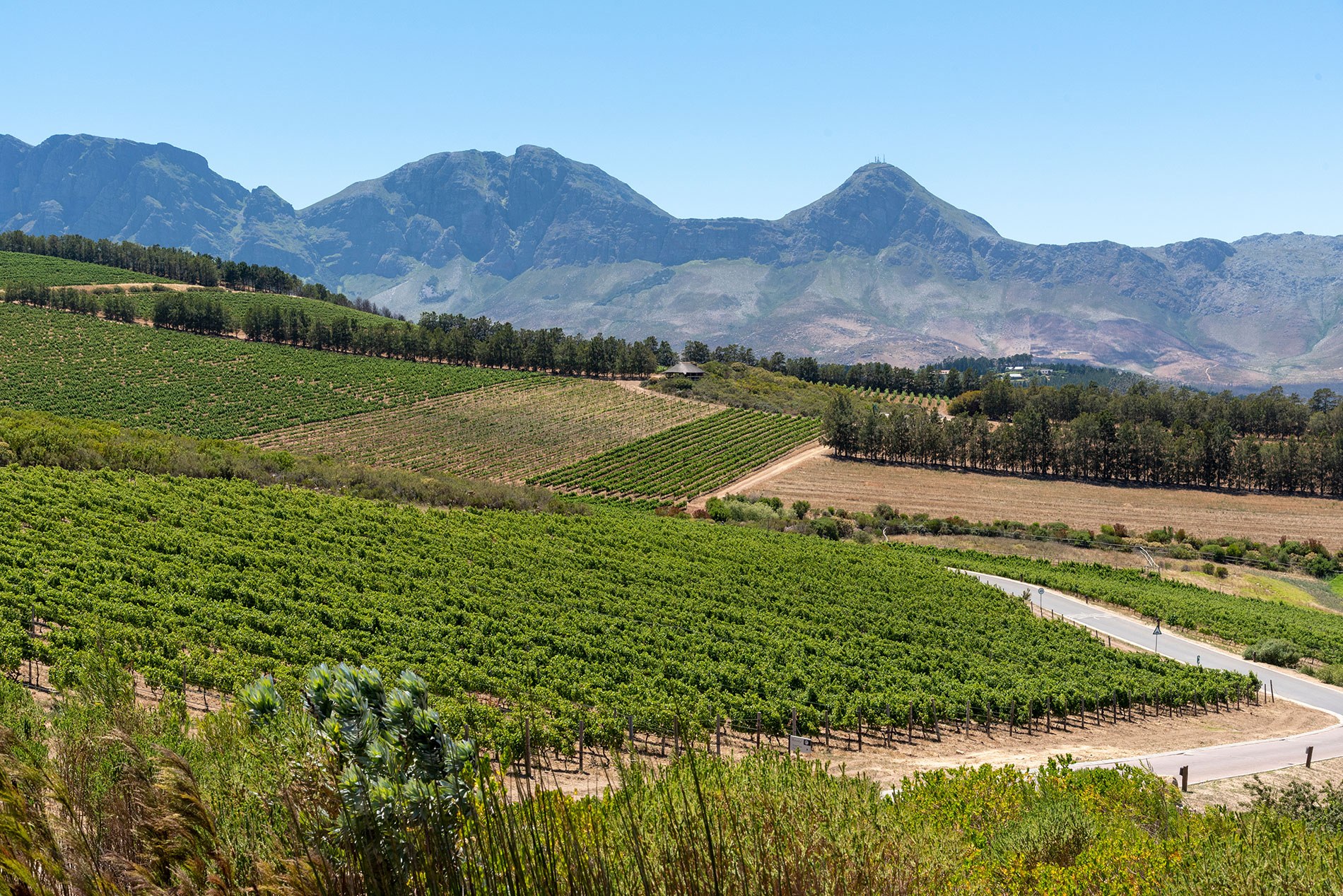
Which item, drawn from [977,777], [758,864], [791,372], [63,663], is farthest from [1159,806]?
[791,372]

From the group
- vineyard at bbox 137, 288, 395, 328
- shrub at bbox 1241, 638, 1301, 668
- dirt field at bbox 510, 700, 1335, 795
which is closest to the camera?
dirt field at bbox 510, 700, 1335, 795

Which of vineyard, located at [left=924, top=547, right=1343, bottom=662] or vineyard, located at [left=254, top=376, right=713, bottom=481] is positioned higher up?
vineyard, located at [left=254, top=376, right=713, bottom=481]

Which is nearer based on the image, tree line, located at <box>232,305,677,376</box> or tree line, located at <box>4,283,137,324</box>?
tree line, located at <box>4,283,137,324</box>

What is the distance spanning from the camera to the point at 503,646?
76.1 feet

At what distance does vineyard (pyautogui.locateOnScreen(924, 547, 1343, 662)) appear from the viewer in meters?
40.4

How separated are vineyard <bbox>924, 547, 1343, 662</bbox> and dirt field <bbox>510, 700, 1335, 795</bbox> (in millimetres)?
12089

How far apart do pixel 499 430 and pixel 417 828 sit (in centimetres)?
8816

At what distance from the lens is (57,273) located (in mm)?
136375

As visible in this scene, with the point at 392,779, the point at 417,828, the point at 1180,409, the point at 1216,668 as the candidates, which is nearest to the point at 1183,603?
the point at 1216,668

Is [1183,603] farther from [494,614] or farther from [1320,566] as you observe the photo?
[494,614]

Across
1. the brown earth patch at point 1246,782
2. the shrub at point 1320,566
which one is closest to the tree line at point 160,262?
the shrub at point 1320,566

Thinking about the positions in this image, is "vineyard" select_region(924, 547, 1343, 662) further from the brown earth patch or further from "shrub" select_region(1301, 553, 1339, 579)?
the brown earth patch

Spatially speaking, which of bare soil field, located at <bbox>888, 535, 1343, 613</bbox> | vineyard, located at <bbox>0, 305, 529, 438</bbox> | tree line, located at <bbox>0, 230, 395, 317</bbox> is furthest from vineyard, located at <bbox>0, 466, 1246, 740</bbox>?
tree line, located at <bbox>0, 230, 395, 317</bbox>

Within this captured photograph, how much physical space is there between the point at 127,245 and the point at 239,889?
7944 inches
